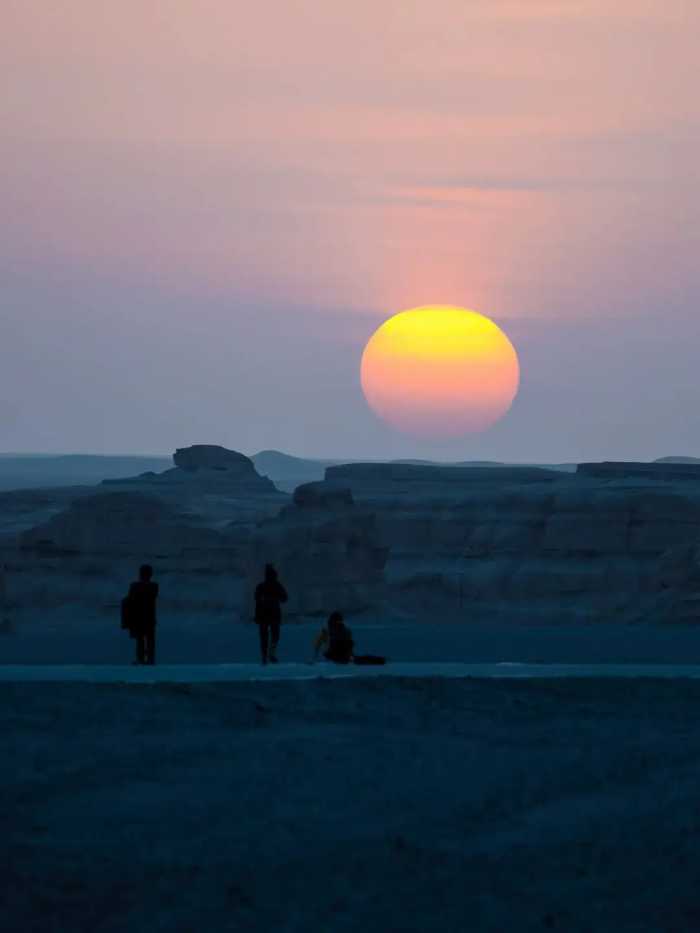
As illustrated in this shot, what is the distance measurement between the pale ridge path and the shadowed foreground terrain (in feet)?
1.06

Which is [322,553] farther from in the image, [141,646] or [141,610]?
[141,610]

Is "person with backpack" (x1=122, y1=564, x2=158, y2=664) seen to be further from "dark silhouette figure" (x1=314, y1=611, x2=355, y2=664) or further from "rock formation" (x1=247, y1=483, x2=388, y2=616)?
"rock formation" (x1=247, y1=483, x2=388, y2=616)

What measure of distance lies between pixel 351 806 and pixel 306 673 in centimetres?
507

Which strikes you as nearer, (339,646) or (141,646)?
(141,646)

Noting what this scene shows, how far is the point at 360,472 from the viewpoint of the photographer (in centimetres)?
9700

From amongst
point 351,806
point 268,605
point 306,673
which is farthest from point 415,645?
point 351,806

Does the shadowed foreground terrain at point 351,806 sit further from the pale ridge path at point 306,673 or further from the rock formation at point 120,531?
the rock formation at point 120,531

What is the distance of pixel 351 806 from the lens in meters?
10.9

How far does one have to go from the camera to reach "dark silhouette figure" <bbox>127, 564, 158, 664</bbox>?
1655 centimetres

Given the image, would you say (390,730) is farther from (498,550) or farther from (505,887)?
(498,550)

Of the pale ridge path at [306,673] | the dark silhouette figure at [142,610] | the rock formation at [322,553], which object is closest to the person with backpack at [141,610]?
the dark silhouette figure at [142,610]

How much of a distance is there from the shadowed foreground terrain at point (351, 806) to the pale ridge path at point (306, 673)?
322mm

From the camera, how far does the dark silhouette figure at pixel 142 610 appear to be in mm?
16547

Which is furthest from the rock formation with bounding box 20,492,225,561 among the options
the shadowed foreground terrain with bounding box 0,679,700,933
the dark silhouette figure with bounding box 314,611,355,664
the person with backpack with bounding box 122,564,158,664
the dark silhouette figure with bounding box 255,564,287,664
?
the shadowed foreground terrain with bounding box 0,679,700,933
